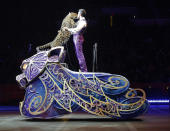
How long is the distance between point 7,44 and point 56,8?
14.6ft

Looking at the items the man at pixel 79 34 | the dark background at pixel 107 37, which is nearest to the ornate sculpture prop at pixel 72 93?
the man at pixel 79 34

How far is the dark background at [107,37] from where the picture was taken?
17266mm

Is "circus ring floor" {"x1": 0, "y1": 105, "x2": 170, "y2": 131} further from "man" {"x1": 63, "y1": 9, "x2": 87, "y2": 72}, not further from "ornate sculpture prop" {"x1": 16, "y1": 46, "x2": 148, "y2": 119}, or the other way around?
"man" {"x1": 63, "y1": 9, "x2": 87, "y2": 72}

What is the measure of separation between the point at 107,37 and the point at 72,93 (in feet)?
37.2

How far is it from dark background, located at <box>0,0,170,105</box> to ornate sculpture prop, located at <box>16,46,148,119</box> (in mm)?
7714

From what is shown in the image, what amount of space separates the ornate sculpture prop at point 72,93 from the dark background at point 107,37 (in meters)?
7.71

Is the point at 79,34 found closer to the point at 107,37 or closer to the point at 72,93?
the point at 72,93

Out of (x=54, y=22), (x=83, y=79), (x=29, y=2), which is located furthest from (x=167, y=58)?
(x=83, y=79)

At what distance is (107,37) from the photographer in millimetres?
20281

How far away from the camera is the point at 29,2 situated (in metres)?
16.7

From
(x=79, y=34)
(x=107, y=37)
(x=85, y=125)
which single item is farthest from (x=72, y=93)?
(x=107, y=37)

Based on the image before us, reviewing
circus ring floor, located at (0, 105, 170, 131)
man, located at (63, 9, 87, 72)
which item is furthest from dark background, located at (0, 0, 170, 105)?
circus ring floor, located at (0, 105, 170, 131)

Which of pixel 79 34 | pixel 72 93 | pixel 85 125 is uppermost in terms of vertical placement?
pixel 79 34

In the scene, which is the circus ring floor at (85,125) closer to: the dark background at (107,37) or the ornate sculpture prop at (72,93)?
the ornate sculpture prop at (72,93)
